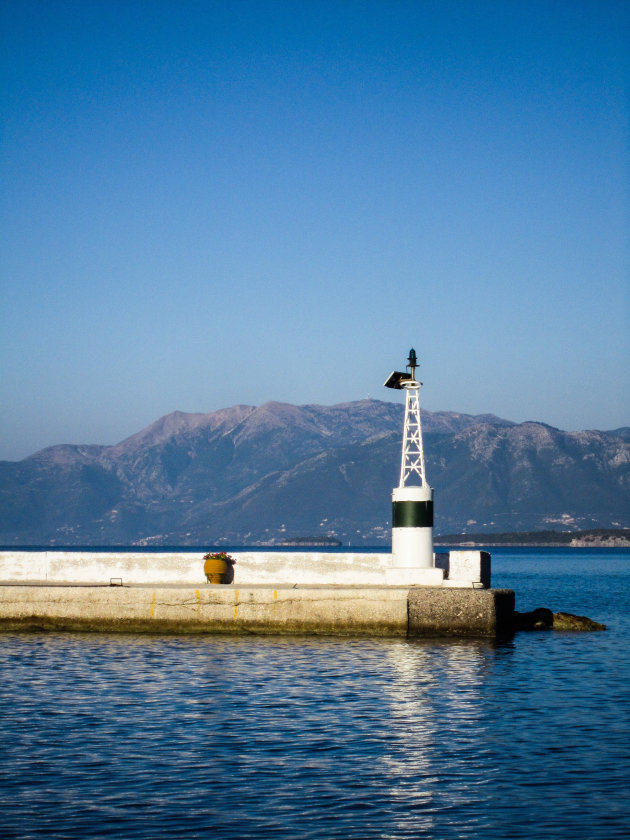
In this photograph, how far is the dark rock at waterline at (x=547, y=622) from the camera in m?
34.1

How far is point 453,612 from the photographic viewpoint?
1073 inches

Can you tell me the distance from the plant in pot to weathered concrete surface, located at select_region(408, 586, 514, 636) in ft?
18.5

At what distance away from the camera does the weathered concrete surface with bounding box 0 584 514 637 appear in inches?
1070

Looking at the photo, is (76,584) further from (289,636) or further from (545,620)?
(545,620)

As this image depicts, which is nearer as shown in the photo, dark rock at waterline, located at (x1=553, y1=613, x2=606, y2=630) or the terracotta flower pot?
the terracotta flower pot

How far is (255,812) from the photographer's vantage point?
12.8 meters

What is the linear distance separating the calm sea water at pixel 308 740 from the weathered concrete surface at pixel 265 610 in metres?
0.43

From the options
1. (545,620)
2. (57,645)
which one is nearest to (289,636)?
(57,645)

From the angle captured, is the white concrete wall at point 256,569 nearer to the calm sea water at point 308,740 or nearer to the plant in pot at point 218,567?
the plant in pot at point 218,567

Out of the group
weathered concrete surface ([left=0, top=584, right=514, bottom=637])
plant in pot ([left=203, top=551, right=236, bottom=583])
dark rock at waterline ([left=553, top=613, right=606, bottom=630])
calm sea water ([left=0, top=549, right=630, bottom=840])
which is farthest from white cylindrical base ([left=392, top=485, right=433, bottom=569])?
dark rock at waterline ([left=553, top=613, right=606, bottom=630])

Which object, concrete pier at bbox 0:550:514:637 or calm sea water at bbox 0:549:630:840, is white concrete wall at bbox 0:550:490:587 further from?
calm sea water at bbox 0:549:630:840

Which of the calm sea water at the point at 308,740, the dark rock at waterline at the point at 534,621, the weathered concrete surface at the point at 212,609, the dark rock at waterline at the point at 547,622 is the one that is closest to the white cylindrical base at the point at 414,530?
the weathered concrete surface at the point at 212,609

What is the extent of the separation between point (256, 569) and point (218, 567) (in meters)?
1.09

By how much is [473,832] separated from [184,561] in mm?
19740
